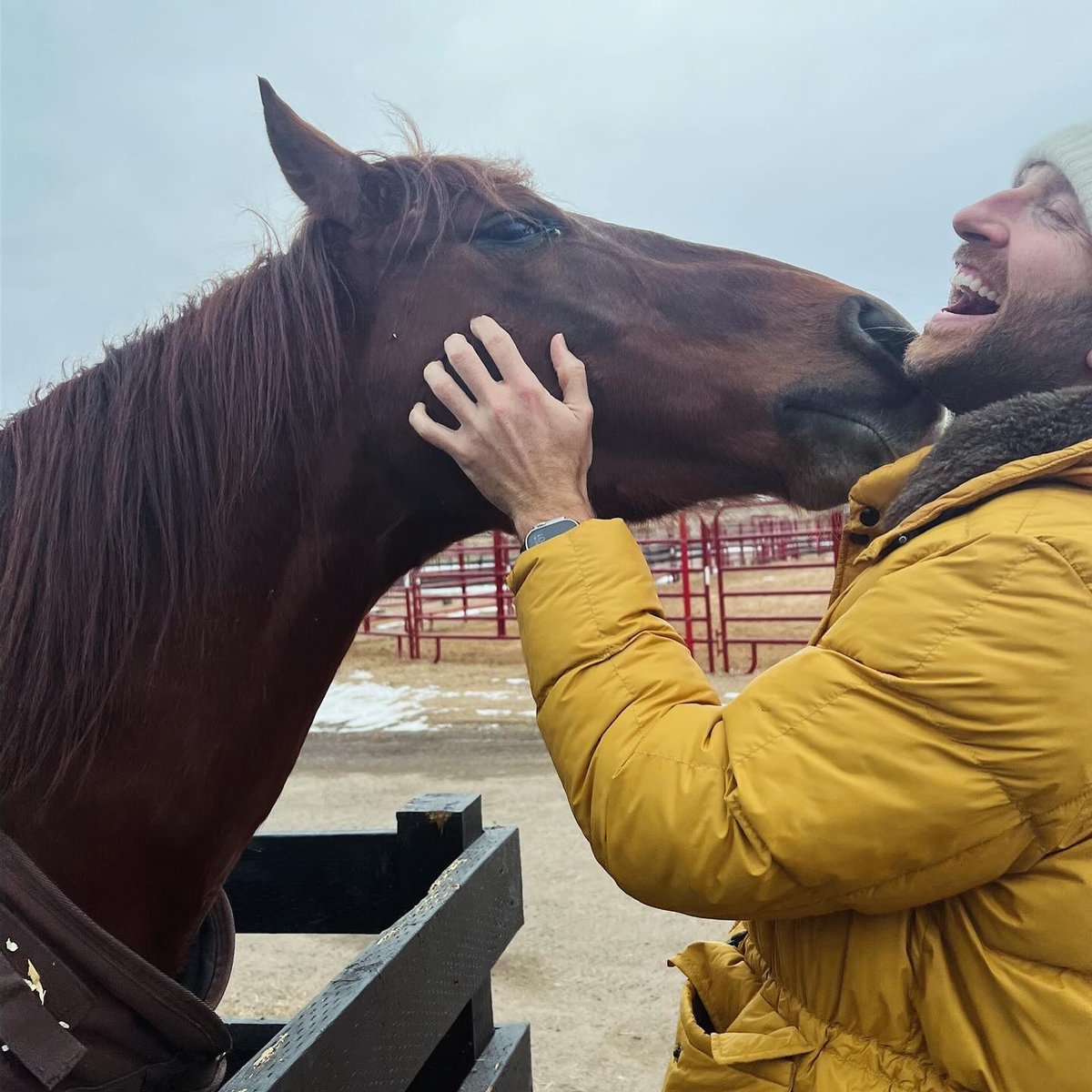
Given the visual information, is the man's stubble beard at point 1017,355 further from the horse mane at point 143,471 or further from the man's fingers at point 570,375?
the horse mane at point 143,471

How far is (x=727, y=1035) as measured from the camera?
1.18m

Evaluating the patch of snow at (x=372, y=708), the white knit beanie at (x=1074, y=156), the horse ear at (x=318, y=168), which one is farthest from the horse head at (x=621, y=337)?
the patch of snow at (x=372, y=708)

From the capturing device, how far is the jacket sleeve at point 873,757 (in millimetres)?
884

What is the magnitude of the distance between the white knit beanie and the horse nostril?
1.06 feet

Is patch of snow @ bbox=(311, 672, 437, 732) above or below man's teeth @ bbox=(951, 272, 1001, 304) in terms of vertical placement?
below

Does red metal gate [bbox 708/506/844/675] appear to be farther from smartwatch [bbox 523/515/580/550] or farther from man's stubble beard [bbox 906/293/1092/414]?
smartwatch [bbox 523/515/580/550]

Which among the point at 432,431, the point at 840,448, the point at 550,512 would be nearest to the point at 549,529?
the point at 550,512

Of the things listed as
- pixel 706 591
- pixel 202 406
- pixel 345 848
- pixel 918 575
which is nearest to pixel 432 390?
pixel 202 406

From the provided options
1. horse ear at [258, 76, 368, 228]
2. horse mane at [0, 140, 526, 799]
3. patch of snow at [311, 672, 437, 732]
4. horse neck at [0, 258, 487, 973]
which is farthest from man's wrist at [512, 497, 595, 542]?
patch of snow at [311, 672, 437, 732]

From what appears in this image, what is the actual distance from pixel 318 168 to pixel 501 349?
50 centimetres

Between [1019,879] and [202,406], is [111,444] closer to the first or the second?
[202,406]

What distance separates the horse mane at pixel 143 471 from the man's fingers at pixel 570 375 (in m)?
0.31

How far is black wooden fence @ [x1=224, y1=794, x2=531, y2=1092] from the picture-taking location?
1.20 metres

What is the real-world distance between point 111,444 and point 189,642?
1.17 feet
